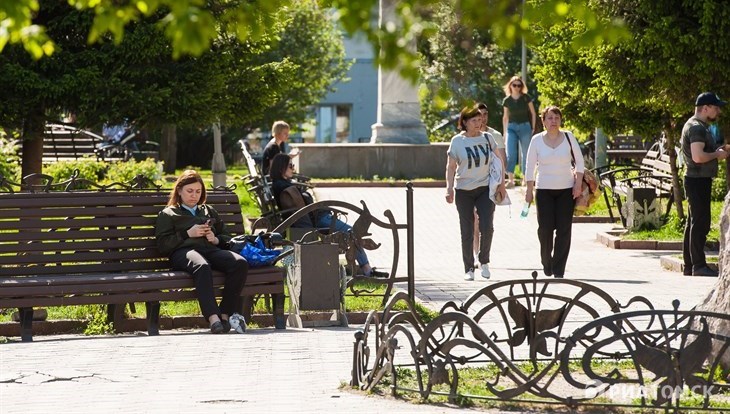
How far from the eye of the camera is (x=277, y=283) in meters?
10.9

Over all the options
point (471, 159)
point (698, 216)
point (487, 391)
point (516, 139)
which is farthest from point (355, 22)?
point (516, 139)

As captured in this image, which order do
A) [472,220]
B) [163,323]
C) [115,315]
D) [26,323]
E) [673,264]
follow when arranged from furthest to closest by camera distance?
[673,264] → [472,220] → [163,323] → [115,315] → [26,323]

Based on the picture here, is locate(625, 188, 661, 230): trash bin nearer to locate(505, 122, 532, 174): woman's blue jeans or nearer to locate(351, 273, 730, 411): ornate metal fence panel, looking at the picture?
locate(505, 122, 532, 174): woman's blue jeans

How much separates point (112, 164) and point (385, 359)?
1937cm

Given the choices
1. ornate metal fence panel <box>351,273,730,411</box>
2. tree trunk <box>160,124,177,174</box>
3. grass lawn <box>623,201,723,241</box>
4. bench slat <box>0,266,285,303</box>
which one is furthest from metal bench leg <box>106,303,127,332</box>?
tree trunk <box>160,124,177,174</box>

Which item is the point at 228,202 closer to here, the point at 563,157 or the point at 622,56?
the point at 563,157

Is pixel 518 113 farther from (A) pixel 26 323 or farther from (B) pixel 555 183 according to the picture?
(A) pixel 26 323

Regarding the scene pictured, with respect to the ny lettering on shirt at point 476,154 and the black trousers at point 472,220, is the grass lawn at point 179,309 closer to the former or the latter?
the black trousers at point 472,220

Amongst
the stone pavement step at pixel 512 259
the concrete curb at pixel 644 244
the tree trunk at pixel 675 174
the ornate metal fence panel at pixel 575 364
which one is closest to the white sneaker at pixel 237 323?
the stone pavement step at pixel 512 259

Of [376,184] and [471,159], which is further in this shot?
[376,184]

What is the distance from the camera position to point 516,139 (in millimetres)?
23250

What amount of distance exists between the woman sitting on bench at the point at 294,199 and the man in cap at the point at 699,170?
304 cm

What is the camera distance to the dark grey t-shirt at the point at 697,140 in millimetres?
14055

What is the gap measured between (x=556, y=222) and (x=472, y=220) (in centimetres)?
97
